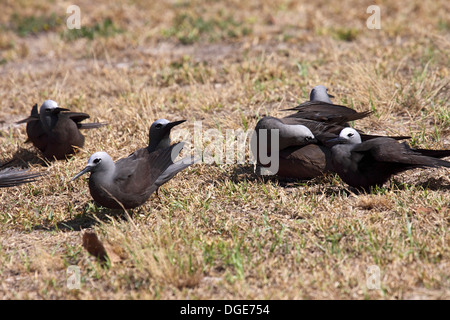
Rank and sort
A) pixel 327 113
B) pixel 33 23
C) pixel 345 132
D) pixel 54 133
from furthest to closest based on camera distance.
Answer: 1. pixel 33 23
2. pixel 54 133
3. pixel 327 113
4. pixel 345 132

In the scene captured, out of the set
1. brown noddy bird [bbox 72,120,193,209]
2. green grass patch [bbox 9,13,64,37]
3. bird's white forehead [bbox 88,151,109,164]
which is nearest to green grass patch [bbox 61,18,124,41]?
green grass patch [bbox 9,13,64,37]

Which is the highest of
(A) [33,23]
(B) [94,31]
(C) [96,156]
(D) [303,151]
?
(A) [33,23]

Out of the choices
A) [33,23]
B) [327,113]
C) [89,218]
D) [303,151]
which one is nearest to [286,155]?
[303,151]

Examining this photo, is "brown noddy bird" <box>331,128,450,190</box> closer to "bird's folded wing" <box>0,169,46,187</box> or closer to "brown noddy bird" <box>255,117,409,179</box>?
"brown noddy bird" <box>255,117,409,179</box>

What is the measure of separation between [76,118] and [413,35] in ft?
17.0

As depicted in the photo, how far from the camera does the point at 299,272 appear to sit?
365 centimetres

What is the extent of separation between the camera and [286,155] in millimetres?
4879

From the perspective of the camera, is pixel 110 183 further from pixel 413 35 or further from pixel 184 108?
pixel 413 35

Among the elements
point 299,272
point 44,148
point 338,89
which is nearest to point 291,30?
point 338,89

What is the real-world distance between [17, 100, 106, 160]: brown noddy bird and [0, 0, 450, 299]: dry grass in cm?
17

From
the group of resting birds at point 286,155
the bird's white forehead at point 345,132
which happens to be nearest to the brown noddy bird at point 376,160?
the group of resting birds at point 286,155

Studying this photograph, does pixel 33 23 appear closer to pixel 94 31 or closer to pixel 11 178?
pixel 94 31

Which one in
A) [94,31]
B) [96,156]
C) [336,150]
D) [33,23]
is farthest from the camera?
[33,23]

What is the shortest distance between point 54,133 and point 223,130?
5.48 feet
